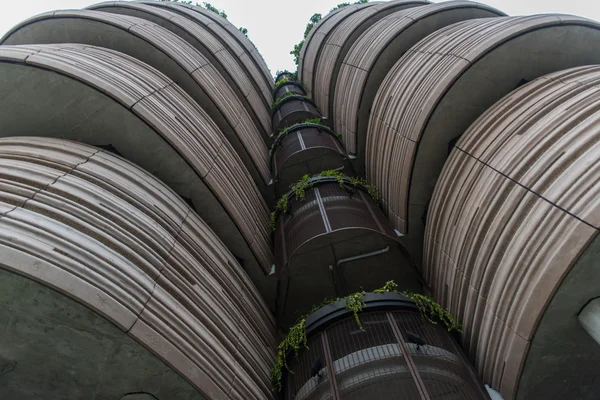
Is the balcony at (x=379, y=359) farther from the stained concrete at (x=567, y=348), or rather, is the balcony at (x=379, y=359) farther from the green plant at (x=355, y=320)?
the stained concrete at (x=567, y=348)

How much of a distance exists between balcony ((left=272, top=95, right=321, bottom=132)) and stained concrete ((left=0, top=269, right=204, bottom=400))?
1280 centimetres

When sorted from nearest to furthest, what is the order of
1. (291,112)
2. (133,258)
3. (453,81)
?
1. (133,258)
2. (453,81)
3. (291,112)

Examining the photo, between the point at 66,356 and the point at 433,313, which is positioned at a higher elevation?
the point at 433,313

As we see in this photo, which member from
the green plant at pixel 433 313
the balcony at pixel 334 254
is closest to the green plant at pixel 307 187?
the balcony at pixel 334 254

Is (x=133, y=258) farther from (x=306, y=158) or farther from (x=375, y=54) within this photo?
(x=375, y=54)

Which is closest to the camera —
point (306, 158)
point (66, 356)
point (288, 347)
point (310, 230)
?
point (66, 356)

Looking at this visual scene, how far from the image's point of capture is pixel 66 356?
15.4 ft

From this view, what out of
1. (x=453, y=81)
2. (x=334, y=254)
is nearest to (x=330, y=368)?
(x=334, y=254)

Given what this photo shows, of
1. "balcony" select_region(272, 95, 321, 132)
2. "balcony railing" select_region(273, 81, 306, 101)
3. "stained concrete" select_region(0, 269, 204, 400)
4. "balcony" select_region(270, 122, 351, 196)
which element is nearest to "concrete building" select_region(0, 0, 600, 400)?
"stained concrete" select_region(0, 269, 204, 400)

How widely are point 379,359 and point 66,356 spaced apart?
4432mm

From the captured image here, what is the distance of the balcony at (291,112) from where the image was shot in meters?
16.6

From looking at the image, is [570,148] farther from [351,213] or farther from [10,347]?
[10,347]

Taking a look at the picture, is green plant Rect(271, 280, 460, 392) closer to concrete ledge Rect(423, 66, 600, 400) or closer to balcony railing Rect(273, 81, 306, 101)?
concrete ledge Rect(423, 66, 600, 400)

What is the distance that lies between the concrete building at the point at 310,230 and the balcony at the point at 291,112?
515cm
